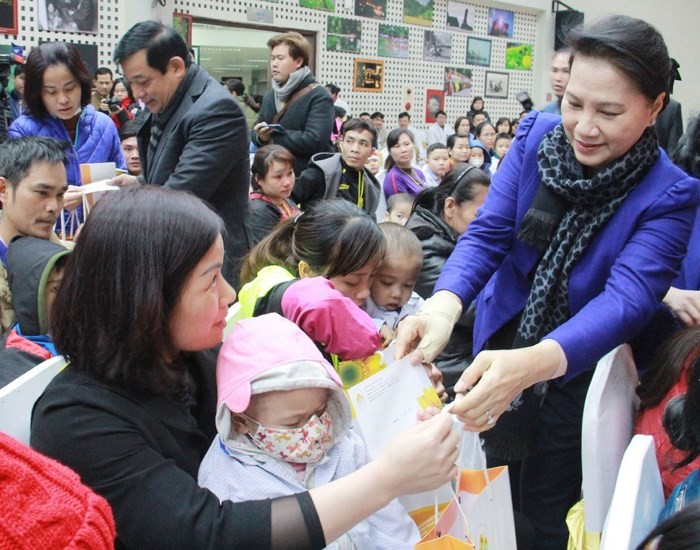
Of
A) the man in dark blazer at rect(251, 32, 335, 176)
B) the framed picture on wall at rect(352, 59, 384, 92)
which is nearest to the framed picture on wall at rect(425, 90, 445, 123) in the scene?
the framed picture on wall at rect(352, 59, 384, 92)

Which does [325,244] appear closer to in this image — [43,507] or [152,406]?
[152,406]

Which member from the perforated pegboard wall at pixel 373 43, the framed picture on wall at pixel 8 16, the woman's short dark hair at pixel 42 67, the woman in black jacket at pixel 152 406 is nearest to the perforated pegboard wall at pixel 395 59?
the perforated pegboard wall at pixel 373 43

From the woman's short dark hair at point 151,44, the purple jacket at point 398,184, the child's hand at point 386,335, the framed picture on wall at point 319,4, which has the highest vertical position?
the framed picture on wall at point 319,4

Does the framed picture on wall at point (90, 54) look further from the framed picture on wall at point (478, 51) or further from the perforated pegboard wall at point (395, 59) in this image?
the framed picture on wall at point (478, 51)

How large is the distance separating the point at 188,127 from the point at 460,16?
30.6 feet

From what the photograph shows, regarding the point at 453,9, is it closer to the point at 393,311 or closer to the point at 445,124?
the point at 445,124

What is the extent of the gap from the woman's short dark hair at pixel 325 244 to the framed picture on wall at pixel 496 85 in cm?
1047

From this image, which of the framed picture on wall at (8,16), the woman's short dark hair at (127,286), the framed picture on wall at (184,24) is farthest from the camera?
the framed picture on wall at (184,24)

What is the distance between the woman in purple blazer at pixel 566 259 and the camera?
1342mm

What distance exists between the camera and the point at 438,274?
2.59 meters

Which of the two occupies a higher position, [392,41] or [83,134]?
[392,41]

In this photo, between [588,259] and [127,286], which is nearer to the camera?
[127,286]

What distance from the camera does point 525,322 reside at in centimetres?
157

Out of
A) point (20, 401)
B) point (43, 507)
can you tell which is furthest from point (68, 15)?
point (43, 507)
